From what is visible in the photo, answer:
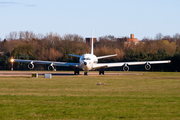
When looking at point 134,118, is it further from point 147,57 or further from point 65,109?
point 147,57

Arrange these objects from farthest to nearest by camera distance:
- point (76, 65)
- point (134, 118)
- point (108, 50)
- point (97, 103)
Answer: point (108, 50) < point (76, 65) < point (97, 103) < point (134, 118)

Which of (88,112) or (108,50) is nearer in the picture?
(88,112)

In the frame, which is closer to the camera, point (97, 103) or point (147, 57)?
point (97, 103)

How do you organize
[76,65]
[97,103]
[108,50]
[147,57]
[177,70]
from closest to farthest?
[97,103]
[76,65]
[177,70]
[147,57]
[108,50]

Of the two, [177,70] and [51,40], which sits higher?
[51,40]

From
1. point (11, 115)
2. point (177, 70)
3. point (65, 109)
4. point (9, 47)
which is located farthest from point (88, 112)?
point (9, 47)

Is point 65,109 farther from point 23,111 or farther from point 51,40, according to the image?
point 51,40

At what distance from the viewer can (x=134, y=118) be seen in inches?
562

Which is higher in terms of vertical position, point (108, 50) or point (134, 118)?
point (108, 50)

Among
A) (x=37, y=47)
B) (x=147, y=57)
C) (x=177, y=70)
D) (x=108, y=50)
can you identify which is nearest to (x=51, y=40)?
(x=37, y=47)

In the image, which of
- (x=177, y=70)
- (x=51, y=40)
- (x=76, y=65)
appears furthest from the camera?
(x=51, y=40)

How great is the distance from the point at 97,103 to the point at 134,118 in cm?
517

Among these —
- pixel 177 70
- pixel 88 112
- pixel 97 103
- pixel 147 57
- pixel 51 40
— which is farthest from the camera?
pixel 51 40

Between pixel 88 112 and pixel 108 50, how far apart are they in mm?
81198
